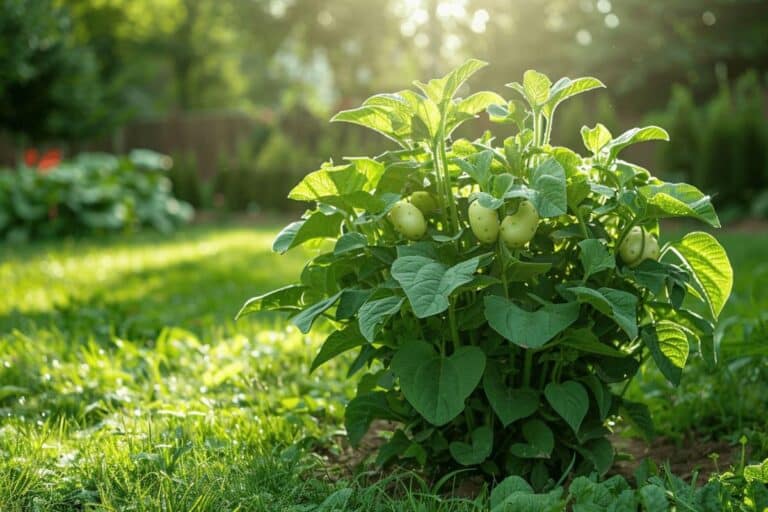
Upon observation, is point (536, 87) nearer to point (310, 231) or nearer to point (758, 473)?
point (310, 231)

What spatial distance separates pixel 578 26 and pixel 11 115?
32.8 ft

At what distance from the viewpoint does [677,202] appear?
165 centimetres

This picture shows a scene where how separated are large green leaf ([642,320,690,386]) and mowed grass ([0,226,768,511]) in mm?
496

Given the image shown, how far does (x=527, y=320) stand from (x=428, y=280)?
0.67 feet

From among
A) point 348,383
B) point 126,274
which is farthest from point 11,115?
point 348,383

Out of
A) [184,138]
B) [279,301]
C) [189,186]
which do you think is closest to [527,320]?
[279,301]

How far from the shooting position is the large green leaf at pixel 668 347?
1755 millimetres

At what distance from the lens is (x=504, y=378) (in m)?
1.80

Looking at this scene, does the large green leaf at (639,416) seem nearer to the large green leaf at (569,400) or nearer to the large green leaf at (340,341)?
the large green leaf at (569,400)

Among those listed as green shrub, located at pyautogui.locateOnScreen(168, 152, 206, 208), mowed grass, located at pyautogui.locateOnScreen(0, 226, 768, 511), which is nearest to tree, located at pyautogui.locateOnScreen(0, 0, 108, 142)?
green shrub, located at pyautogui.locateOnScreen(168, 152, 206, 208)

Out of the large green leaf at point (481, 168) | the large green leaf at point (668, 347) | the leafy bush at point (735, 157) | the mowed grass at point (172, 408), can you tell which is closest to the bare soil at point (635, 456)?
the mowed grass at point (172, 408)

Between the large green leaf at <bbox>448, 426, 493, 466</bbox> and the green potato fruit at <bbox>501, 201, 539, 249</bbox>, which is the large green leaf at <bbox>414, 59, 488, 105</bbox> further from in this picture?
the large green leaf at <bbox>448, 426, 493, 466</bbox>

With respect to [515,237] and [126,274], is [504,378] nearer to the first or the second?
[515,237]

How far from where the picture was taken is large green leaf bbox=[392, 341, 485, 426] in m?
1.62
